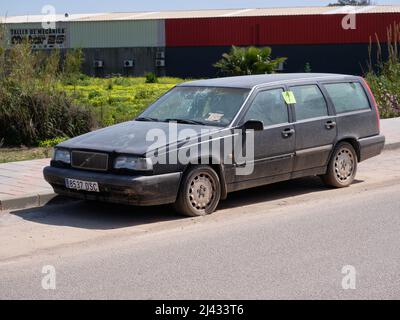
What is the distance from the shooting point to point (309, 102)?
10102 mm

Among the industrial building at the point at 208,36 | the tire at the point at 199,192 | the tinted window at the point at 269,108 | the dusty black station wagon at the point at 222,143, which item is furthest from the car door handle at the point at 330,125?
the industrial building at the point at 208,36

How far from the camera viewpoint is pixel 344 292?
19.3 feet

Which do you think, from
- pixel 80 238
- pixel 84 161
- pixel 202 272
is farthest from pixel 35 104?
pixel 202 272

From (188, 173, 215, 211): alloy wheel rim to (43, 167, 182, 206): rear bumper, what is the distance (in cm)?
25

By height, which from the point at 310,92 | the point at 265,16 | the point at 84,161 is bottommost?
the point at 84,161

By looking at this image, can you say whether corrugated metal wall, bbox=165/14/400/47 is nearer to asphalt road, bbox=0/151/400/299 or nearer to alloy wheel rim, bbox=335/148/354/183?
alloy wheel rim, bbox=335/148/354/183

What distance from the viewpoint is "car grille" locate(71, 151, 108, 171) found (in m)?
8.52

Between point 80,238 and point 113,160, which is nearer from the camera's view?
point 80,238

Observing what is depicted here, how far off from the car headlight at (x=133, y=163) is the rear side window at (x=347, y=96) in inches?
127

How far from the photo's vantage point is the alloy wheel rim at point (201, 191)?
8.70m

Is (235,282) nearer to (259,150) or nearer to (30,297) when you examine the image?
(30,297)

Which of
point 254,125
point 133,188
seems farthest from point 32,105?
point 133,188
